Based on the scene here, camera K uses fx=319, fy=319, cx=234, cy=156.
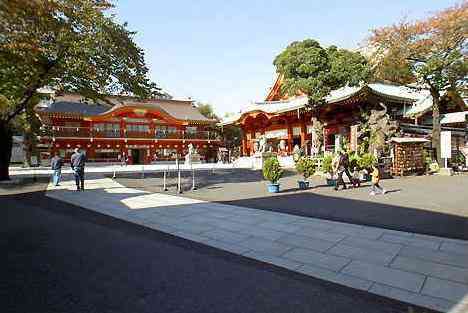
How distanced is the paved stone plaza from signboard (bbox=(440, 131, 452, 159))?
15.7 metres

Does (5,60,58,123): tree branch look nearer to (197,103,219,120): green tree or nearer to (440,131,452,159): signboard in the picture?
(440,131,452,159): signboard

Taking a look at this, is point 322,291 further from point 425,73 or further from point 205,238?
point 425,73

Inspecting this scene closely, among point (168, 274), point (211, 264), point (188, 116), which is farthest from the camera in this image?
point (188, 116)

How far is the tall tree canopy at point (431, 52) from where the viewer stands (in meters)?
17.9

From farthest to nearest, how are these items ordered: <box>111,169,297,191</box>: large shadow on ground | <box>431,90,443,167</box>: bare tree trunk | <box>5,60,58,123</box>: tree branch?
<box>431,90,443,167</box>: bare tree trunk, <box>5,60,58,123</box>: tree branch, <box>111,169,297,191</box>: large shadow on ground

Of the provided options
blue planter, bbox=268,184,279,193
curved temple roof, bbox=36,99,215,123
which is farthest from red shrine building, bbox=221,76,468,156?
curved temple roof, bbox=36,99,215,123

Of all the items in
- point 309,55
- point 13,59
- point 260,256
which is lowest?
point 260,256

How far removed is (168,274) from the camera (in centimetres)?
439

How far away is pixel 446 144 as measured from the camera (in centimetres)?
1911

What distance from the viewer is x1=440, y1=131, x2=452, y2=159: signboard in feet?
62.3

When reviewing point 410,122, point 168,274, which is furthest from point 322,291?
point 410,122

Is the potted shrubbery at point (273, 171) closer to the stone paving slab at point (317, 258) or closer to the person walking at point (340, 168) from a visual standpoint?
the person walking at point (340, 168)

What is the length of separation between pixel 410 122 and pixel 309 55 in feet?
38.1

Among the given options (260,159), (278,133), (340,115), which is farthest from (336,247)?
(278,133)
